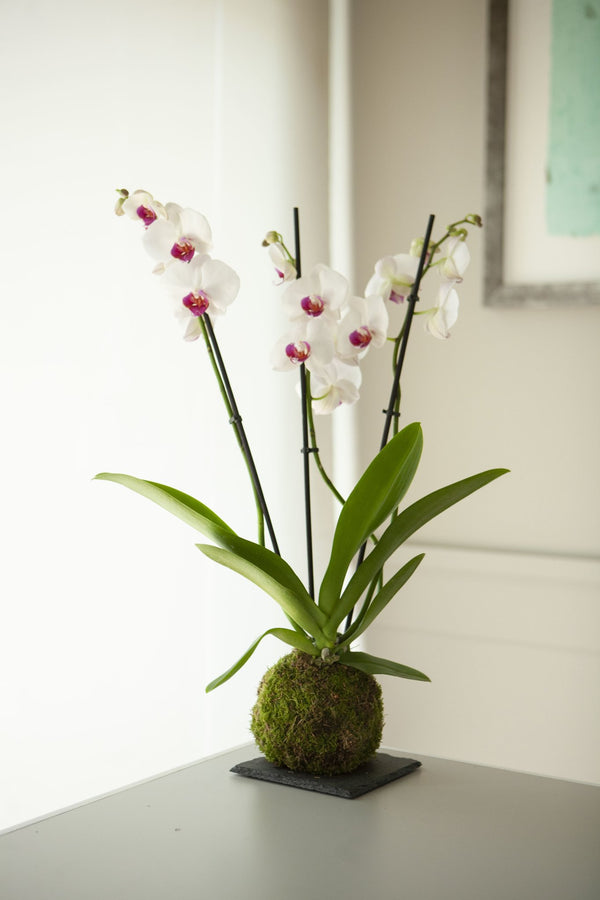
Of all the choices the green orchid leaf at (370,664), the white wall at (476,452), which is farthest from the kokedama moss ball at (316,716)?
the white wall at (476,452)

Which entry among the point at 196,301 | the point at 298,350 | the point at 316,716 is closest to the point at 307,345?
the point at 298,350

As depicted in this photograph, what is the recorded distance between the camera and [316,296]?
1.02m

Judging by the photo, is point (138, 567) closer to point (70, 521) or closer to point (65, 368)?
point (70, 521)

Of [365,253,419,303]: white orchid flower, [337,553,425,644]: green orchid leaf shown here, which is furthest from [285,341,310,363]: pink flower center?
[337,553,425,644]: green orchid leaf

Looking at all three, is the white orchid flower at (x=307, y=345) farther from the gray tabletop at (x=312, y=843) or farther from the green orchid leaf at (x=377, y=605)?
the gray tabletop at (x=312, y=843)

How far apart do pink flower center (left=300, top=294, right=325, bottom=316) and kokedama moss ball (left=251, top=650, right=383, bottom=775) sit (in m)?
0.35

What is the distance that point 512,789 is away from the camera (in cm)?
105

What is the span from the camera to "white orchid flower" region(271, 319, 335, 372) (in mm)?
1010

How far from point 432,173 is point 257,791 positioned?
4.10 feet

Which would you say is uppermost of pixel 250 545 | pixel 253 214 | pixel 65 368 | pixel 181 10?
pixel 181 10

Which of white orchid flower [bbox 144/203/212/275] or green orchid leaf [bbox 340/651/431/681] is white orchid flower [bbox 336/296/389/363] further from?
green orchid leaf [bbox 340/651/431/681]

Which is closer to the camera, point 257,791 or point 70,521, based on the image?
point 257,791

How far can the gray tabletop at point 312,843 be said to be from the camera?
801mm

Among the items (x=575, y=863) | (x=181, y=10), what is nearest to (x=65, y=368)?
(x=181, y=10)
